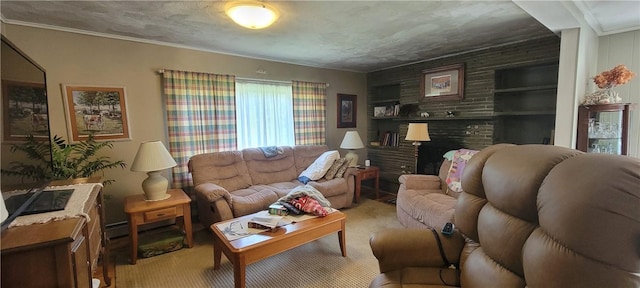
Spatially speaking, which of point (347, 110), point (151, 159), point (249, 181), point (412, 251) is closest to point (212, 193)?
point (151, 159)

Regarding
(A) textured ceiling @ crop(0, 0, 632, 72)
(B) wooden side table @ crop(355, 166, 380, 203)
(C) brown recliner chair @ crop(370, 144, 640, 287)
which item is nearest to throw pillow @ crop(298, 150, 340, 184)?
(B) wooden side table @ crop(355, 166, 380, 203)

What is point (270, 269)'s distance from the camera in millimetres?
2332

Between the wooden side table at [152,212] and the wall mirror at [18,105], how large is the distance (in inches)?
35.0

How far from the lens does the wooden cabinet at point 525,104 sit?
3.28 meters

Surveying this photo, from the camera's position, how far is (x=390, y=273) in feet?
4.77

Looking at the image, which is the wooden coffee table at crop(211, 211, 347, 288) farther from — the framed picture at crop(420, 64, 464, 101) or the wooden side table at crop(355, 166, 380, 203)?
the framed picture at crop(420, 64, 464, 101)

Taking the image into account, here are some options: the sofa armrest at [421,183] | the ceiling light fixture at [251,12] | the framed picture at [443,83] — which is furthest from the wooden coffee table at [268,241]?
the framed picture at [443,83]

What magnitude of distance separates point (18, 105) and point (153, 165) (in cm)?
131

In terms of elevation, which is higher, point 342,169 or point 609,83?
point 609,83

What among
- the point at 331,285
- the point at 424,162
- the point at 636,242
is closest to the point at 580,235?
the point at 636,242

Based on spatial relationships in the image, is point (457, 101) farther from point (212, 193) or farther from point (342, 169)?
point (212, 193)

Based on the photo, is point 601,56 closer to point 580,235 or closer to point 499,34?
point 499,34

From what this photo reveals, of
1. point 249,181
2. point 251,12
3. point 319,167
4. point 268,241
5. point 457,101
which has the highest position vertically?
point 251,12

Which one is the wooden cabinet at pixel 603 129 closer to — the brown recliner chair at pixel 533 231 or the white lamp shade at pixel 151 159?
the brown recliner chair at pixel 533 231
